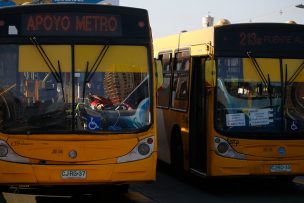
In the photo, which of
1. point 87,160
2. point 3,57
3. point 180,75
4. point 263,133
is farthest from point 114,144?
point 180,75

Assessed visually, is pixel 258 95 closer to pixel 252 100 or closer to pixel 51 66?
pixel 252 100

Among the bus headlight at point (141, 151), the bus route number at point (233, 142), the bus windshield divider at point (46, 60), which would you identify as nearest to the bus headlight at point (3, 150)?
the bus windshield divider at point (46, 60)

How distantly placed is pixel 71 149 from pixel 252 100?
369 cm

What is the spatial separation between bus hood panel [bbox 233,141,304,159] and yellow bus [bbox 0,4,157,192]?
2.32 meters

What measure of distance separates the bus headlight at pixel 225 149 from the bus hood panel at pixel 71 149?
2288 millimetres

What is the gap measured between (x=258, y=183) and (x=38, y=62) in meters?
5.84

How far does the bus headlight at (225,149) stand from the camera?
1164 centimetres

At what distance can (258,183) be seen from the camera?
13.7 m

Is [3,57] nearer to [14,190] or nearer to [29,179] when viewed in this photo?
[29,179]

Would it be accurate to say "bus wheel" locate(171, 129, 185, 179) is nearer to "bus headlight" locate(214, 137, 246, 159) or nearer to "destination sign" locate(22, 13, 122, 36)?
"bus headlight" locate(214, 137, 246, 159)

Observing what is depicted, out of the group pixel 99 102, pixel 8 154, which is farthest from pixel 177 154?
pixel 8 154

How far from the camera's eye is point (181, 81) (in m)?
13.7

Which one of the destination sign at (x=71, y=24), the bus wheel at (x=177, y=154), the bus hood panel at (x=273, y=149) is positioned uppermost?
the destination sign at (x=71, y=24)

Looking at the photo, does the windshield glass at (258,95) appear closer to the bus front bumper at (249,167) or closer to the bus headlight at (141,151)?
the bus front bumper at (249,167)
